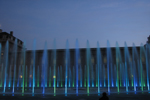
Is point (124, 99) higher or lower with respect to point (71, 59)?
lower

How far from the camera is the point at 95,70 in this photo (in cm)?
4803

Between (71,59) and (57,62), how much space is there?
4.04 m

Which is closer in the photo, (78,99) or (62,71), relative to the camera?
(78,99)

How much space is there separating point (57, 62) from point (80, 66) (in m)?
6.58

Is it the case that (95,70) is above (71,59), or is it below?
below

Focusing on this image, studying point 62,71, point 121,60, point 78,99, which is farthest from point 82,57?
point 78,99

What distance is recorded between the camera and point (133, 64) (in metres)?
45.7

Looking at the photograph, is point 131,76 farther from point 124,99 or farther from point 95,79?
point 124,99

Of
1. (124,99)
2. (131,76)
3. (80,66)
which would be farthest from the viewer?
(80,66)

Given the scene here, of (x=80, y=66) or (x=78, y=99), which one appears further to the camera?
(x=80, y=66)

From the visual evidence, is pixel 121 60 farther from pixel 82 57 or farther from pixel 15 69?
pixel 15 69

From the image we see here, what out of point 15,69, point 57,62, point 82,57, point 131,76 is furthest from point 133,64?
point 15,69

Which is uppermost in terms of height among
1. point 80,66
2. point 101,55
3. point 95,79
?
point 101,55

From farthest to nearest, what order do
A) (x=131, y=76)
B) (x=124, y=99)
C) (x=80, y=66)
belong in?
(x=80, y=66) < (x=131, y=76) < (x=124, y=99)
